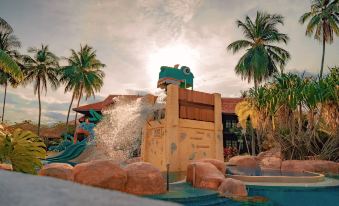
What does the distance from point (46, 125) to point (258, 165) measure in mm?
37583

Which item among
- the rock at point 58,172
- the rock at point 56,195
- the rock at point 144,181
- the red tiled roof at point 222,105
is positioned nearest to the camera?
the rock at point 56,195

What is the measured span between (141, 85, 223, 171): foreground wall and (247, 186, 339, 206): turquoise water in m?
4.95

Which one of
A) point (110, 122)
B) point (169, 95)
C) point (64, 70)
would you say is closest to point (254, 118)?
point (169, 95)

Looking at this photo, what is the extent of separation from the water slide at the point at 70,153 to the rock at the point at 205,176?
20.0m

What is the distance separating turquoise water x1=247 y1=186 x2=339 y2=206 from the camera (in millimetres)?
10320

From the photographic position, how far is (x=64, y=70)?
144ft

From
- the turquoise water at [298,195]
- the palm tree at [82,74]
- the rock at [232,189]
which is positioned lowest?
the turquoise water at [298,195]

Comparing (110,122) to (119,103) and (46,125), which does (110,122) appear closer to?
(119,103)

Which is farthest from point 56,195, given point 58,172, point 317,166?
point 317,166

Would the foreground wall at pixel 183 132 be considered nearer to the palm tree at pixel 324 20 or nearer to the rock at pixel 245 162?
the rock at pixel 245 162

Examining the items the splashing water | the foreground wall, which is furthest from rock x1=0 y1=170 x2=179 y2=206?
the splashing water

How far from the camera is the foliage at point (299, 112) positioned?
847 inches

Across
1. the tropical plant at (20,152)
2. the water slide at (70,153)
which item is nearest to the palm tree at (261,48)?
the water slide at (70,153)

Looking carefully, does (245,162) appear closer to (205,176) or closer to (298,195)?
(298,195)
